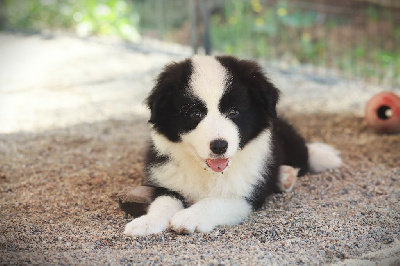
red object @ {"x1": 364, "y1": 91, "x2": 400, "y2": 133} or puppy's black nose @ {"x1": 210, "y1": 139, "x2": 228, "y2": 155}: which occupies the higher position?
puppy's black nose @ {"x1": 210, "y1": 139, "x2": 228, "y2": 155}

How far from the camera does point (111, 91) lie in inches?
311

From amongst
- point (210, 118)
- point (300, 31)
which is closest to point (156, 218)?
point (210, 118)

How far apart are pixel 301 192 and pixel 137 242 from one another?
1517 mm

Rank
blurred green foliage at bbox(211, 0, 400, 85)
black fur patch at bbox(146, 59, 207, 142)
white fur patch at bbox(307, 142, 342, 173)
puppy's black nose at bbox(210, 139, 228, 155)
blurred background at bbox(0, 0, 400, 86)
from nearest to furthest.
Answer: puppy's black nose at bbox(210, 139, 228, 155)
black fur patch at bbox(146, 59, 207, 142)
white fur patch at bbox(307, 142, 342, 173)
blurred background at bbox(0, 0, 400, 86)
blurred green foliage at bbox(211, 0, 400, 85)

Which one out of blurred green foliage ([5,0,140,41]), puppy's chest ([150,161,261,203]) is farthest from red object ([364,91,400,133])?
blurred green foliage ([5,0,140,41])

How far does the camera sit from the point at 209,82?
→ 3.31 m

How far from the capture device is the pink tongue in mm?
3277

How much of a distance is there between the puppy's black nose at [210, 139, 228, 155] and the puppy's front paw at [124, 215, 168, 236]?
58 cm

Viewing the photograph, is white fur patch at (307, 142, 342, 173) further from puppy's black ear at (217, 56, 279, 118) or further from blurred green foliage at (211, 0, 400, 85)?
blurred green foliage at (211, 0, 400, 85)

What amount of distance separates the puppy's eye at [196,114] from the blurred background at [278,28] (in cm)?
519

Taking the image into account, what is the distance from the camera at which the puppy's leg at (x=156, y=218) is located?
10.5ft

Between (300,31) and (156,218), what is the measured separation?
7.15 meters

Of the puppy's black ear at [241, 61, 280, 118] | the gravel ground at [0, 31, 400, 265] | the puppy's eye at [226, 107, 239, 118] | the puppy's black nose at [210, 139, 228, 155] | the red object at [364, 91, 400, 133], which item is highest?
the puppy's black ear at [241, 61, 280, 118]

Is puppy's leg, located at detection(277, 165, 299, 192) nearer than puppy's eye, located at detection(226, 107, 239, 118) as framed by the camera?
No
